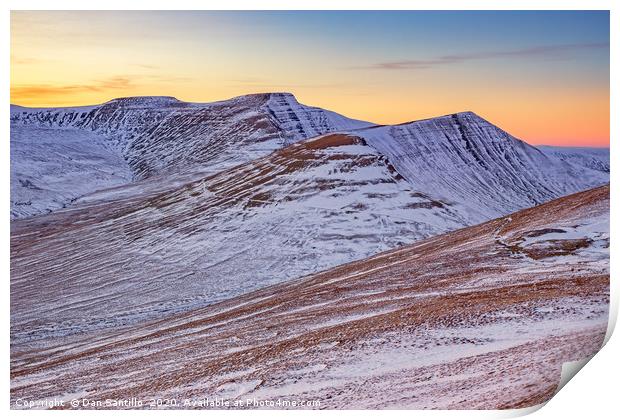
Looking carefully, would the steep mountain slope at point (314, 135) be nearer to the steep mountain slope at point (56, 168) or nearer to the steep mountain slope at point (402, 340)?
the steep mountain slope at point (56, 168)

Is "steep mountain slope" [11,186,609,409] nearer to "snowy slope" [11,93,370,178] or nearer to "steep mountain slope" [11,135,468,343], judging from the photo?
"steep mountain slope" [11,135,468,343]

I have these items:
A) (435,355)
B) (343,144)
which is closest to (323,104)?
(435,355)

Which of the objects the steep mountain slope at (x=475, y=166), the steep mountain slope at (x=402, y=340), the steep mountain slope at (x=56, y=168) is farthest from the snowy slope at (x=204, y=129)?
the steep mountain slope at (x=402, y=340)

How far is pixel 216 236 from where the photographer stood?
46.3 m

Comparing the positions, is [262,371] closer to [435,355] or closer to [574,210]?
[435,355]

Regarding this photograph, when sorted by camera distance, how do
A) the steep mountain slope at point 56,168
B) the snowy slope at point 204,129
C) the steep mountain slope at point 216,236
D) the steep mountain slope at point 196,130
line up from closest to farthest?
1. the steep mountain slope at point 216,236
2. the steep mountain slope at point 56,168
3. the steep mountain slope at point 196,130
4. the snowy slope at point 204,129

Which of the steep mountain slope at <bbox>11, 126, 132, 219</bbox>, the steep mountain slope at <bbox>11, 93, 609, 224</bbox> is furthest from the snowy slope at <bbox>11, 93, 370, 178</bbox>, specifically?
the steep mountain slope at <bbox>11, 126, 132, 219</bbox>

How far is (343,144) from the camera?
5462 cm

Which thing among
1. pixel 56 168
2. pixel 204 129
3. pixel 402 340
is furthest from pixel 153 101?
pixel 402 340

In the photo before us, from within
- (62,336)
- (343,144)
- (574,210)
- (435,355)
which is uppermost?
(343,144)

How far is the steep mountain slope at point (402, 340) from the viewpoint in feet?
54.6

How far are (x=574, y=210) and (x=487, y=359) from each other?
445 inches

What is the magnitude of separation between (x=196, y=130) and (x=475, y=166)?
3109 cm

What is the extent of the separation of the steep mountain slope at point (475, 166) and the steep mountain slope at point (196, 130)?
11.2 metres
